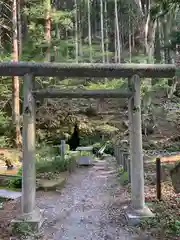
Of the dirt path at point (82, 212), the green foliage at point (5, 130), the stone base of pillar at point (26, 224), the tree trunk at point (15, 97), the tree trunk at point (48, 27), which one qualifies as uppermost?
the tree trunk at point (48, 27)

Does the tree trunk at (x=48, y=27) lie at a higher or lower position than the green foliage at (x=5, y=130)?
higher

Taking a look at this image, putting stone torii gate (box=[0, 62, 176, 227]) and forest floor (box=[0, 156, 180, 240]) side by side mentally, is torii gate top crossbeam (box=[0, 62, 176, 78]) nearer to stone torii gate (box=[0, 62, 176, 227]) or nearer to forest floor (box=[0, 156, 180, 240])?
stone torii gate (box=[0, 62, 176, 227])

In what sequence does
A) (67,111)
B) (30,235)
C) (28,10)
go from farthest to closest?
(67,111)
(28,10)
(30,235)

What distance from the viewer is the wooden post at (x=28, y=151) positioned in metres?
5.93

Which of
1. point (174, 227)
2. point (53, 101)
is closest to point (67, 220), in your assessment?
point (174, 227)

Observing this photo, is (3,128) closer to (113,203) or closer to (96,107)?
(96,107)

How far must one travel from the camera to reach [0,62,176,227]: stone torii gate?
5887 millimetres

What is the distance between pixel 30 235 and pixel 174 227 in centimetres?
266

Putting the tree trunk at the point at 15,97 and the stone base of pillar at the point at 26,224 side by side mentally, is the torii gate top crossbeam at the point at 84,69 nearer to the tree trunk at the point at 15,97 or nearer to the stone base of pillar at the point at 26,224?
the stone base of pillar at the point at 26,224

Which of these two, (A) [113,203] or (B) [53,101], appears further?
(B) [53,101]

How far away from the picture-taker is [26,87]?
19.7ft

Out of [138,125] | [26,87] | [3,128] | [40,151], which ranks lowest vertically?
[40,151]

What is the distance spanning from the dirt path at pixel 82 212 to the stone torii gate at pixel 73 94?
544mm

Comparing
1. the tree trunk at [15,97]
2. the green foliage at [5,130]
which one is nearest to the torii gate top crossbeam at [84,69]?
the tree trunk at [15,97]
